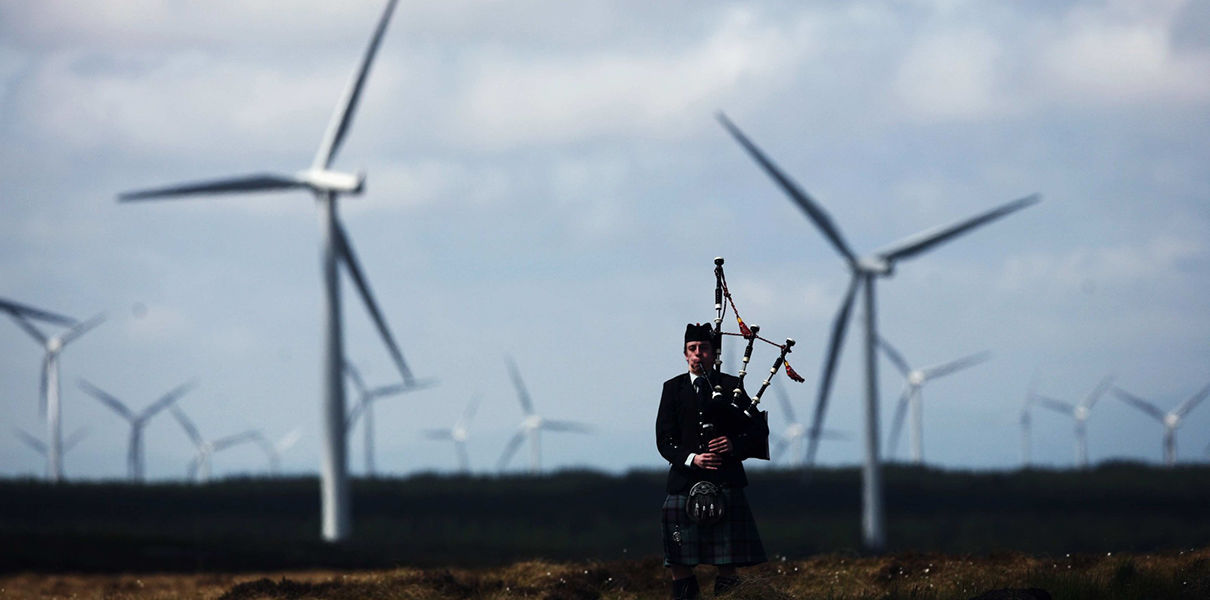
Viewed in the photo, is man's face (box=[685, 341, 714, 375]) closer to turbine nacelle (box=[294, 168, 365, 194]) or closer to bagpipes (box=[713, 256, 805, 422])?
bagpipes (box=[713, 256, 805, 422])

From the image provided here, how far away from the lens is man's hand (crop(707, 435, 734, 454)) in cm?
A: 1825

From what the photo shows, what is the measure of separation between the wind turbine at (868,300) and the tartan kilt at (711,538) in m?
47.3

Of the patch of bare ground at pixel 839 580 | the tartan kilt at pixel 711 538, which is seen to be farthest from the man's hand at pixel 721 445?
the patch of bare ground at pixel 839 580

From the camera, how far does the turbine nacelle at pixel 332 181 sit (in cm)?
6669

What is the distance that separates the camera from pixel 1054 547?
7956 cm

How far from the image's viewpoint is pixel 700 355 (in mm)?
18406

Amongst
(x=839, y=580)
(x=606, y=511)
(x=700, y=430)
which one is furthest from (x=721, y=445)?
(x=606, y=511)

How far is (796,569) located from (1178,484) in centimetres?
9748

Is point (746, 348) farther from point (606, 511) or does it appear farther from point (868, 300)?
point (606, 511)

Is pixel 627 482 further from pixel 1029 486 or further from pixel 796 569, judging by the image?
pixel 796 569

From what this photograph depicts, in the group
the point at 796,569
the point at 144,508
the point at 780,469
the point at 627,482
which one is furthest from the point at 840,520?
the point at 796,569

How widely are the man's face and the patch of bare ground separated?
2.36m

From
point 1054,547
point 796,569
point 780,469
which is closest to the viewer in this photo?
point 796,569

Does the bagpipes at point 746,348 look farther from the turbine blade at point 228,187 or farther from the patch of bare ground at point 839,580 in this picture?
the turbine blade at point 228,187
